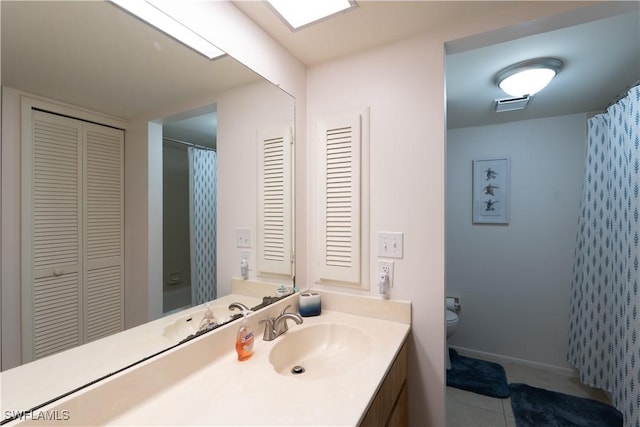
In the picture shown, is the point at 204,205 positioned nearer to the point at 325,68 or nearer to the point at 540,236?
the point at 325,68

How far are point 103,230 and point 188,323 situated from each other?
42cm

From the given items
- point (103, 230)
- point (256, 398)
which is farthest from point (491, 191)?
point (103, 230)

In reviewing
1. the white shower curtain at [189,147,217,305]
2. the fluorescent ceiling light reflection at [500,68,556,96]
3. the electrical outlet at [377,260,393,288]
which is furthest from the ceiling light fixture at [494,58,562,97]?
the white shower curtain at [189,147,217,305]

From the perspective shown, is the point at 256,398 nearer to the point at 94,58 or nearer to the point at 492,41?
the point at 94,58

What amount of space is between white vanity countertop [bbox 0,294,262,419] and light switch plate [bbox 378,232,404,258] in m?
0.94

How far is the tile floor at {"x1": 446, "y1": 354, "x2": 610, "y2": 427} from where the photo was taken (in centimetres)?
180

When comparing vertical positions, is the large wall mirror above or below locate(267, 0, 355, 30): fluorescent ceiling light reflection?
below

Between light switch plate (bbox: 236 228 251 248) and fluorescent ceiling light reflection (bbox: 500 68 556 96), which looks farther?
fluorescent ceiling light reflection (bbox: 500 68 556 96)

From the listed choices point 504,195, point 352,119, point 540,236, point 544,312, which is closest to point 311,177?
point 352,119

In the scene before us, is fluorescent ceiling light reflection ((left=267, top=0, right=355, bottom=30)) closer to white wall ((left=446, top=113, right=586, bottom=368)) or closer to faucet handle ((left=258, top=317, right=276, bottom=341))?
faucet handle ((left=258, top=317, right=276, bottom=341))

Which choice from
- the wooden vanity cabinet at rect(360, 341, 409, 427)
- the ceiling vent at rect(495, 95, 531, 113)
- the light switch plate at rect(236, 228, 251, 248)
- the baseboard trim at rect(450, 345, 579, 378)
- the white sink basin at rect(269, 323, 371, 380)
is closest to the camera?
the wooden vanity cabinet at rect(360, 341, 409, 427)

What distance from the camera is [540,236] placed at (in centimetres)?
240

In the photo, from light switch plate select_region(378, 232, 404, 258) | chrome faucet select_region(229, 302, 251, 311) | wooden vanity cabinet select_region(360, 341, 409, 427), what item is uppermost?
light switch plate select_region(378, 232, 404, 258)

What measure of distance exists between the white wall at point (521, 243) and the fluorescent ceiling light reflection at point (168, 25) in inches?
97.8
